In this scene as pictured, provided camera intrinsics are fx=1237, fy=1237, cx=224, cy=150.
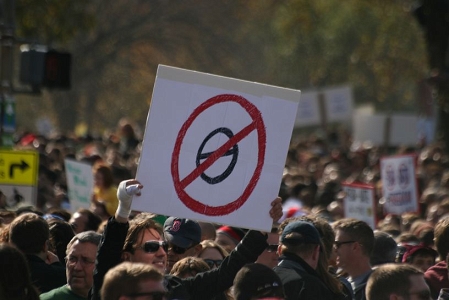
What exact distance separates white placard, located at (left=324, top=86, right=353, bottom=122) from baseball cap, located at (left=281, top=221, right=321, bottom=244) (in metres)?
23.7

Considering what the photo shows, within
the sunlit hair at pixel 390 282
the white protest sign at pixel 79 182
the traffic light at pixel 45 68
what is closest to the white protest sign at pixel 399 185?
the white protest sign at pixel 79 182

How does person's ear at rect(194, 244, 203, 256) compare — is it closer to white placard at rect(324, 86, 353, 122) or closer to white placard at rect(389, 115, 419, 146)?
white placard at rect(324, 86, 353, 122)

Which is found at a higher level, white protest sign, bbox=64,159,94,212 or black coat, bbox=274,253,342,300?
white protest sign, bbox=64,159,94,212

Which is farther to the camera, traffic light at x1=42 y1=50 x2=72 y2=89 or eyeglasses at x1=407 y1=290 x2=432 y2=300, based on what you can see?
traffic light at x1=42 y1=50 x2=72 y2=89

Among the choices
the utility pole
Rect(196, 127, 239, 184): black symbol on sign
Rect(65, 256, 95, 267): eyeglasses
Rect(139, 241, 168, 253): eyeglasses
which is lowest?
Rect(65, 256, 95, 267): eyeglasses

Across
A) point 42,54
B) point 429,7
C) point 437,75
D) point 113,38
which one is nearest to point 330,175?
point 437,75

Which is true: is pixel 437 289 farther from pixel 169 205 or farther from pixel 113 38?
pixel 113 38

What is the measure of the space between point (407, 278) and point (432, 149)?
16832 mm

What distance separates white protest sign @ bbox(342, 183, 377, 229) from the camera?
44.0ft

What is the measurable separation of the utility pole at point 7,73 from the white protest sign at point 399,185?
496 cm

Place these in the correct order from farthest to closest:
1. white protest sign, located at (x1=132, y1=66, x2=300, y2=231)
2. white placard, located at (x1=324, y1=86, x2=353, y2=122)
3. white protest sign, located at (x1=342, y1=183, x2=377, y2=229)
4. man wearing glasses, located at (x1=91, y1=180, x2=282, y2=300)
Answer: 1. white placard, located at (x1=324, y1=86, x2=353, y2=122)
2. white protest sign, located at (x1=342, y1=183, x2=377, y2=229)
3. white protest sign, located at (x1=132, y1=66, x2=300, y2=231)
4. man wearing glasses, located at (x1=91, y1=180, x2=282, y2=300)

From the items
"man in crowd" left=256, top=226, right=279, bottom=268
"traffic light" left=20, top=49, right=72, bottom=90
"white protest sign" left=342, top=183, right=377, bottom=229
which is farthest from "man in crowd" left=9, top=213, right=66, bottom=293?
"traffic light" left=20, top=49, right=72, bottom=90

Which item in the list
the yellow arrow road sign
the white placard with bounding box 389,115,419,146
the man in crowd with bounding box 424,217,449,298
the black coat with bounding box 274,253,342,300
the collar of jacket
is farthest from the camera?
the white placard with bounding box 389,115,419,146

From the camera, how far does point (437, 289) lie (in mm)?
8031
